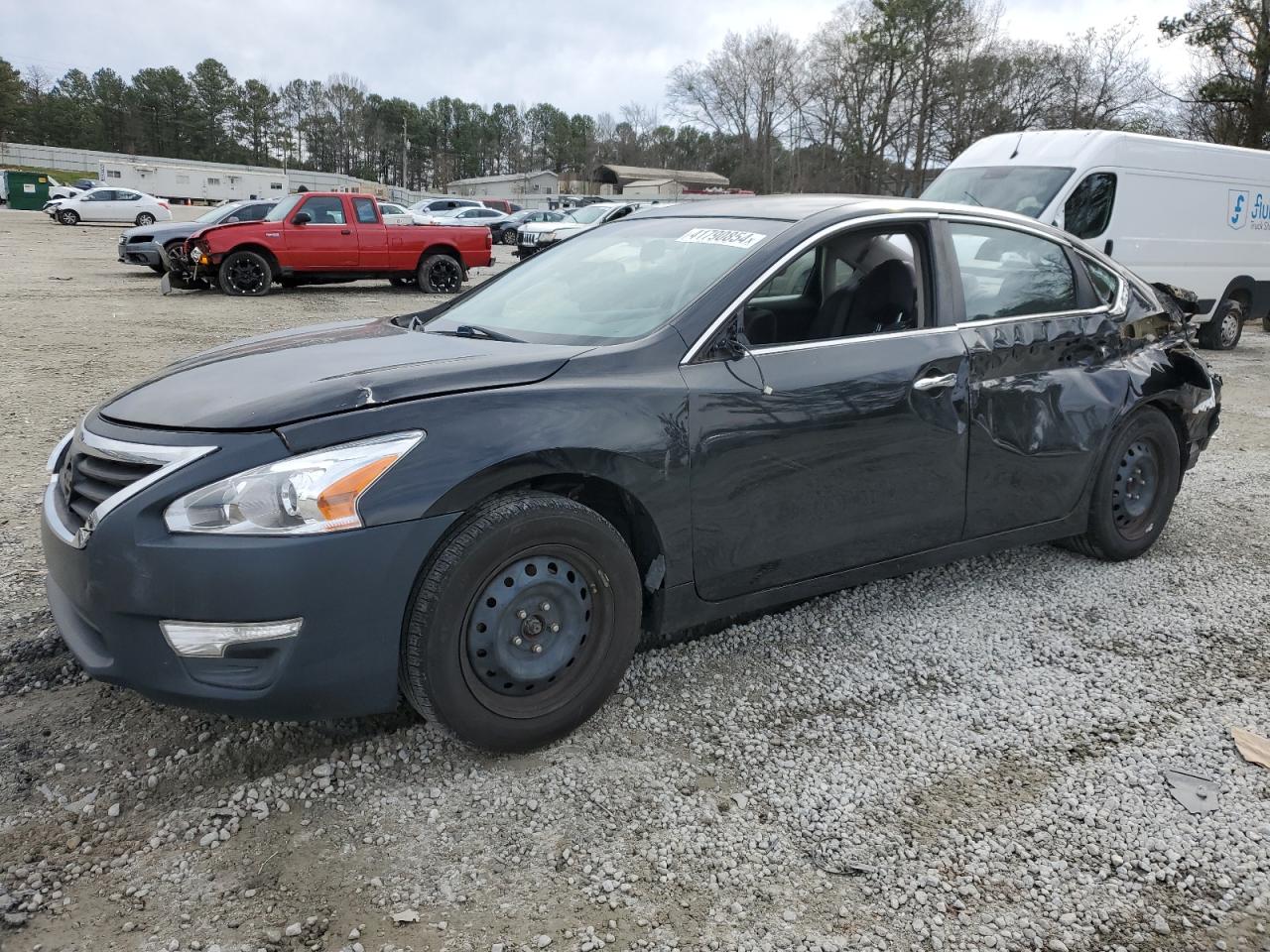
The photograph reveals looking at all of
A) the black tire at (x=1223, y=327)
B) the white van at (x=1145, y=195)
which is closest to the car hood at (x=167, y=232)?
the white van at (x=1145, y=195)

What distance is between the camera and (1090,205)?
10.5 m

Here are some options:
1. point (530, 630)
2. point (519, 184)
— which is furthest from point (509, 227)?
point (519, 184)

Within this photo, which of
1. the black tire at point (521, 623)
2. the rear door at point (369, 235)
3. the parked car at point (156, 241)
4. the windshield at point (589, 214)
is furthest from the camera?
the windshield at point (589, 214)

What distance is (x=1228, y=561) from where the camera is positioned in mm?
4637

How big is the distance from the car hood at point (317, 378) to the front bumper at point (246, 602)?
0.19 metres

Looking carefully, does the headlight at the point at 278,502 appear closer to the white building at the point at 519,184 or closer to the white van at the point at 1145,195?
the white van at the point at 1145,195

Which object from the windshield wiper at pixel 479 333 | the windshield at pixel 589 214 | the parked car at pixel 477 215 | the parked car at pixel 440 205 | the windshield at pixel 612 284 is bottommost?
the windshield wiper at pixel 479 333

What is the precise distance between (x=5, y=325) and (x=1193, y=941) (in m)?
12.8

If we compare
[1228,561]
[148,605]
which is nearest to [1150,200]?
[1228,561]

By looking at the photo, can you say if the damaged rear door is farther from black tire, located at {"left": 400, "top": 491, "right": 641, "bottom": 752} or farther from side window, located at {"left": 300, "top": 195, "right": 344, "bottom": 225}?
side window, located at {"left": 300, "top": 195, "right": 344, "bottom": 225}

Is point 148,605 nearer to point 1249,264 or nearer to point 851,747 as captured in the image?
point 851,747

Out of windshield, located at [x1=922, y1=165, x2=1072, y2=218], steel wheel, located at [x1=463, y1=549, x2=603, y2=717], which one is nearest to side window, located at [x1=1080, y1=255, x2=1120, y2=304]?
steel wheel, located at [x1=463, y1=549, x2=603, y2=717]

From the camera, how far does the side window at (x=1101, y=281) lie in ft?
14.2

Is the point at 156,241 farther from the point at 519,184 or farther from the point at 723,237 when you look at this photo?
the point at 519,184
